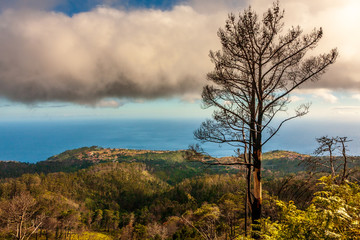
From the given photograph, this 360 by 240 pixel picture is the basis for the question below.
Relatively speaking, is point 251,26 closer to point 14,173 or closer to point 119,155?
point 14,173

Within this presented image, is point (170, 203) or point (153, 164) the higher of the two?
point (153, 164)

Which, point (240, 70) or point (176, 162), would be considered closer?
point (240, 70)

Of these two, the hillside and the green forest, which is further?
the hillside

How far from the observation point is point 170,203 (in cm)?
6272

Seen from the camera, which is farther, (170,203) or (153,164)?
(153,164)

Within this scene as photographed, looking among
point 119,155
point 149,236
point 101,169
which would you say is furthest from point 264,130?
point 119,155

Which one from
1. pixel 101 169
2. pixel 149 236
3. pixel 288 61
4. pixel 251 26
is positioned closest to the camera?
pixel 251 26

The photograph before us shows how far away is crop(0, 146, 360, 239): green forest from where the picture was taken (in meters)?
2.80

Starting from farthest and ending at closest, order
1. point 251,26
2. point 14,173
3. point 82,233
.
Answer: point 14,173 → point 82,233 → point 251,26

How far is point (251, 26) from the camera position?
4020 mm

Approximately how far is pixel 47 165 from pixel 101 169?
199ft

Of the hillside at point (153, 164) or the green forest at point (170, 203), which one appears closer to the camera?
the green forest at point (170, 203)

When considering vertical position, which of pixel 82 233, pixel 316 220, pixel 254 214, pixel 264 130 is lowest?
pixel 82 233

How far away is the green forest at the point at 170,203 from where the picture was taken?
2797mm
